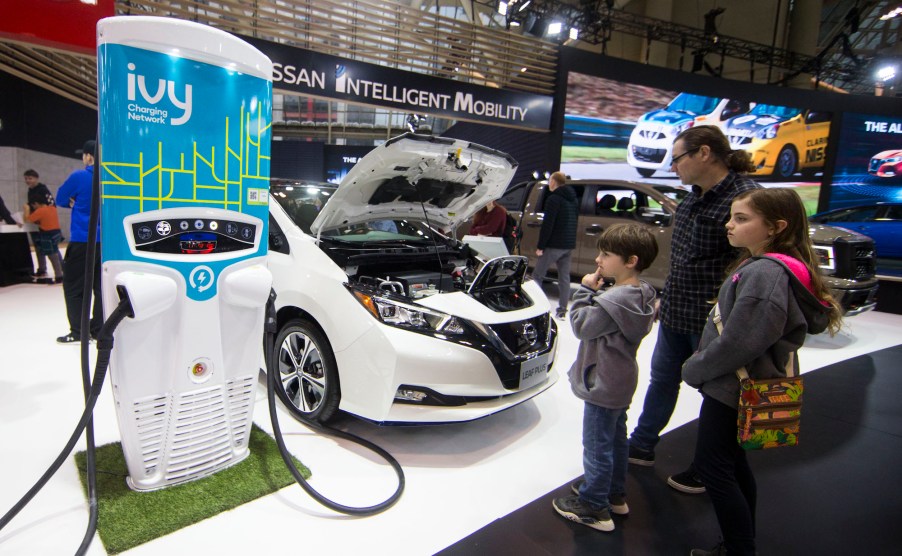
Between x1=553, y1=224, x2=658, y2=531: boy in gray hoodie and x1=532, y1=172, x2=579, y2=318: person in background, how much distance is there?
11.0ft

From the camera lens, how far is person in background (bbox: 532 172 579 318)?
521 centimetres

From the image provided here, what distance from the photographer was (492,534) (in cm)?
196

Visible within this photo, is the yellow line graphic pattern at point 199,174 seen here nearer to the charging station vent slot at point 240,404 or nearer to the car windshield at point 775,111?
the charging station vent slot at point 240,404

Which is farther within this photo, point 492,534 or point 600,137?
point 600,137

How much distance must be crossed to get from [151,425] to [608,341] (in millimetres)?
1801

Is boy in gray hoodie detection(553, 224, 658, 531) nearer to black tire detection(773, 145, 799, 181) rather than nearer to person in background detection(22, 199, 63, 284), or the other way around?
person in background detection(22, 199, 63, 284)

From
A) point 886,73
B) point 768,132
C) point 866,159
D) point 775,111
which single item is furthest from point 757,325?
point 886,73

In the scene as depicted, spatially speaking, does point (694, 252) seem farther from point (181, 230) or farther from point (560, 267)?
point (560, 267)

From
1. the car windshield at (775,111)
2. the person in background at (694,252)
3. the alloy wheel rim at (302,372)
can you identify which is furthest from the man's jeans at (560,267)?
the car windshield at (775,111)

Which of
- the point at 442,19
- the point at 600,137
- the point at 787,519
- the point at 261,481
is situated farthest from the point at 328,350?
the point at 600,137

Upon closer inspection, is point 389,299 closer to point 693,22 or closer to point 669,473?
point 669,473

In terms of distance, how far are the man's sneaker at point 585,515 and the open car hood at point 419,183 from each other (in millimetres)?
1809

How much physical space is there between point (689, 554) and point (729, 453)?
53 cm

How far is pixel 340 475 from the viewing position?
2307 millimetres
